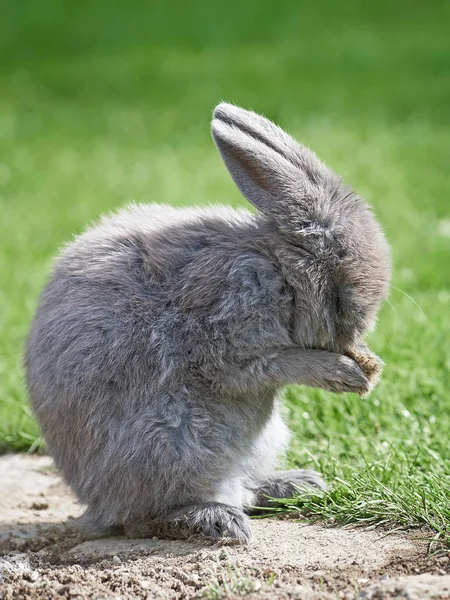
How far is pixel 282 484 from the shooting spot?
415 centimetres

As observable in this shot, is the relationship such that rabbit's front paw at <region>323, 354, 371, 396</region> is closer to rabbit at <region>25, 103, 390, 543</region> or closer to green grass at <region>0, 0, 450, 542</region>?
rabbit at <region>25, 103, 390, 543</region>

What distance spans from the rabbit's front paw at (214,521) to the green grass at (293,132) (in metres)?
0.37

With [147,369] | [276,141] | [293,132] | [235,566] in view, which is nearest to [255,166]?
[276,141]

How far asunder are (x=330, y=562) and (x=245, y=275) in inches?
44.7

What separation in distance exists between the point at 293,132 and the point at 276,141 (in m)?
6.33

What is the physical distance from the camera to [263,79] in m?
12.3

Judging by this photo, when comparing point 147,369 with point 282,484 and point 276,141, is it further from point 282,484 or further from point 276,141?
point 276,141

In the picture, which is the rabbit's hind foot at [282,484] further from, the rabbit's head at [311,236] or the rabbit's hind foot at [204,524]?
the rabbit's head at [311,236]

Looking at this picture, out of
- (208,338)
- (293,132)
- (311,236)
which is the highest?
(293,132)

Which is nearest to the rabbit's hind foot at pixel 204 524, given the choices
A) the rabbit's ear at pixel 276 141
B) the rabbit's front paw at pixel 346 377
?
the rabbit's front paw at pixel 346 377

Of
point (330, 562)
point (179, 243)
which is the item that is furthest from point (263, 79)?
point (330, 562)

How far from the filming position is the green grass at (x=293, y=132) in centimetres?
459

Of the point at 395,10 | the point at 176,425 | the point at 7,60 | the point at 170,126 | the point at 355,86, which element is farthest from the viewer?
the point at 395,10

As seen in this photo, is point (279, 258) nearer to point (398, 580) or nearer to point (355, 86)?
point (398, 580)
